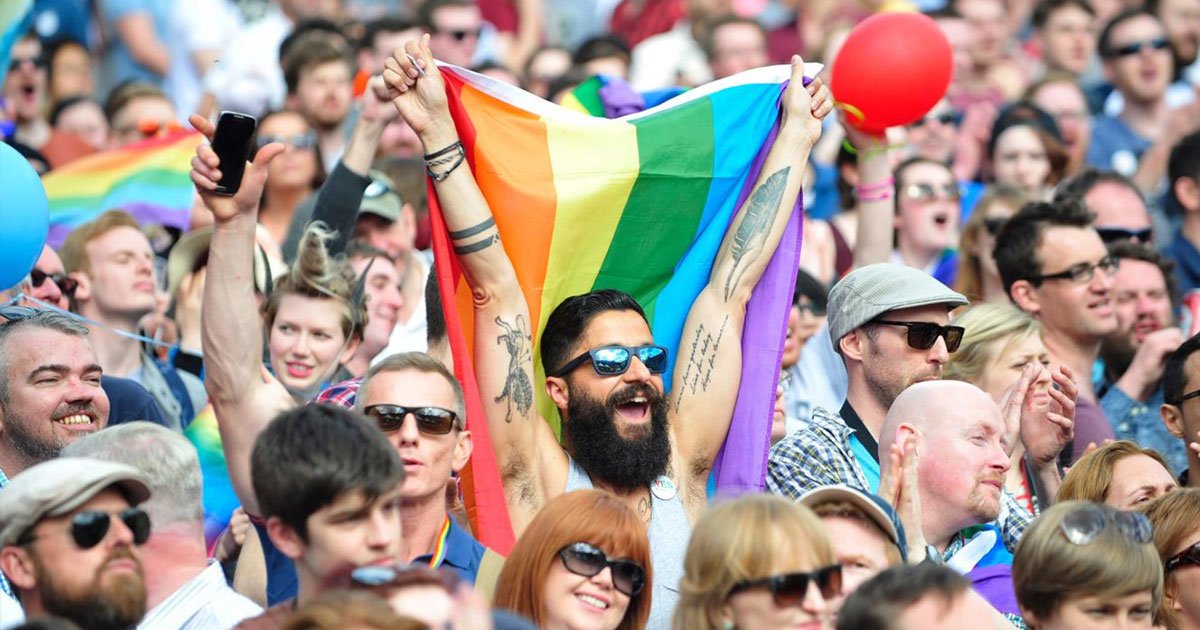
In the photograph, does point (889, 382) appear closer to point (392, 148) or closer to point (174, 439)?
point (174, 439)

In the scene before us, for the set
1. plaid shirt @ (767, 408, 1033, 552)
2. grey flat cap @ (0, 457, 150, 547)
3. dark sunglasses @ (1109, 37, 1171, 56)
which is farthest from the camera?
dark sunglasses @ (1109, 37, 1171, 56)

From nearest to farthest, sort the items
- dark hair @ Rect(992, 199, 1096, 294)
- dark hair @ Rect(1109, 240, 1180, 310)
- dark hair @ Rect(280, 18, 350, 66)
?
dark hair @ Rect(992, 199, 1096, 294) < dark hair @ Rect(1109, 240, 1180, 310) < dark hair @ Rect(280, 18, 350, 66)

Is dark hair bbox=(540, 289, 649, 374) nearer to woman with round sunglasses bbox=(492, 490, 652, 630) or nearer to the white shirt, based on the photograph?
woman with round sunglasses bbox=(492, 490, 652, 630)

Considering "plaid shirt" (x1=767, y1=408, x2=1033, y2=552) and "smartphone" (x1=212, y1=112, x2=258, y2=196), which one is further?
"plaid shirt" (x1=767, y1=408, x2=1033, y2=552)

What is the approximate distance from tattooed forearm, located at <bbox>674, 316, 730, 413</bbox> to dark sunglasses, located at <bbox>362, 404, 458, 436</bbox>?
109 centimetres

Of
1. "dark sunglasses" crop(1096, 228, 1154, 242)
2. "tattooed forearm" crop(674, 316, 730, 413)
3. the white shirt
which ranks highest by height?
"dark sunglasses" crop(1096, 228, 1154, 242)

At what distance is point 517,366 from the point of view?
5992 millimetres

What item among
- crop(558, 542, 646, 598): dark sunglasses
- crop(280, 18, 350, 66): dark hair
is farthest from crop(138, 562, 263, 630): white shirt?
crop(280, 18, 350, 66): dark hair

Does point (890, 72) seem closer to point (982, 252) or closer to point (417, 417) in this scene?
point (982, 252)

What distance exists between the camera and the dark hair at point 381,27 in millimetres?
Answer: 11102

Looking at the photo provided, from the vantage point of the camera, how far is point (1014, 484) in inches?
270

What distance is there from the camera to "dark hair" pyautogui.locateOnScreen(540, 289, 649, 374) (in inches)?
241

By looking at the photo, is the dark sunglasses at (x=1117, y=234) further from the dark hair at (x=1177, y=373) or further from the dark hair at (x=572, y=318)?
the dark hair at (x=572, y=318)

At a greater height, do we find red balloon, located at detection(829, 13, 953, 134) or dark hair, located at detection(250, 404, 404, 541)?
red balloon, located at detection(829, 13, 953, 134)
